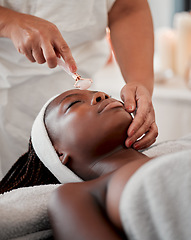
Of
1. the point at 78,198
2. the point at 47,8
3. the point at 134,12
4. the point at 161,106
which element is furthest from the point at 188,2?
the point at 78,198

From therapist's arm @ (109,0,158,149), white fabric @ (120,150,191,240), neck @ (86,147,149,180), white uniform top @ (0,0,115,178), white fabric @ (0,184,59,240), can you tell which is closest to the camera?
white fabric @ (120,150,191,240)

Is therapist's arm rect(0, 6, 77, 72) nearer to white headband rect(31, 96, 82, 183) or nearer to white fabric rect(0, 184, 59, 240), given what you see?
white headband rect(31, 96, 82, 183)

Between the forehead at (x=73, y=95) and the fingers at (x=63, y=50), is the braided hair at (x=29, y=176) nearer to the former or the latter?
the forehead at (x=73, y=95)

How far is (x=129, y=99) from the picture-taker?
1082 millimetres

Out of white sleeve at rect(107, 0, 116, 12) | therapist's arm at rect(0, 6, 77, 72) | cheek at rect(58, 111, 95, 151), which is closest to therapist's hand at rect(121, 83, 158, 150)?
cheek at rect(58, 111, 95, 151)

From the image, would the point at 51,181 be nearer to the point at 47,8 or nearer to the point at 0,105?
the point at 0,105

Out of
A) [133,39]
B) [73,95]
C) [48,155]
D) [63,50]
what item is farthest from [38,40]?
[133,39]

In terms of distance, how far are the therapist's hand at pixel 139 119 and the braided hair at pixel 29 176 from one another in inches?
11.8

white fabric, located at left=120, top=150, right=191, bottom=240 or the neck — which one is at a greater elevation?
white fabric, located at left=120, top=150, right=191, bottom=240

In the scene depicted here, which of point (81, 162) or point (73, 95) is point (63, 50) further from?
point (81, 162)

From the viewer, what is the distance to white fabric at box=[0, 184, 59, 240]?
2.73 ft

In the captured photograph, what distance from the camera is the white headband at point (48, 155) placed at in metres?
1.01

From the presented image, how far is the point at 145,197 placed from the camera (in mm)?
696

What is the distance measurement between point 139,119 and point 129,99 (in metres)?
0.11
